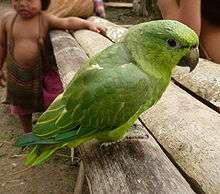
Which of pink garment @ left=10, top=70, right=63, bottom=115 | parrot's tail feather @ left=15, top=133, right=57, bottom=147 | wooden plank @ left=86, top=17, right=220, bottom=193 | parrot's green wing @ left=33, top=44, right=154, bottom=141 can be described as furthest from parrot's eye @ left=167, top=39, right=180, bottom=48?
pink garment @ left=10, top=70, right=63, bottom=115

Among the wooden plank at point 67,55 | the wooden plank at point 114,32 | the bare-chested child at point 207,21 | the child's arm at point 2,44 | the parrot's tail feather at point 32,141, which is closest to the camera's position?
the parrot's tail feather at point 32,141

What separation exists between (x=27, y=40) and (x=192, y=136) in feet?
6.51

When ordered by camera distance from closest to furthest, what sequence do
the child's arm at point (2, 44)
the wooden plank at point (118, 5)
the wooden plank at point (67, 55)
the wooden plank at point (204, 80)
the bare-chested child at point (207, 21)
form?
the wooden plank at point (204, 80)
the wooden plank at point (67, 55)
the bare-chested child at point (207, 21)
the child's arm at point (2, 44)
the wooden plank at point (118, 5)

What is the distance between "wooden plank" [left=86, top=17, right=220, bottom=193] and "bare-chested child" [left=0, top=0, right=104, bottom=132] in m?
1.54

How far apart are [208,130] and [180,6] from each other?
1.08 metres

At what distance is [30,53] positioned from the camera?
3.10 metres

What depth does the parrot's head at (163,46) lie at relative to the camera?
1.24m

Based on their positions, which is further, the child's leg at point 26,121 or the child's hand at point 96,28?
the child's leg at point 26,121

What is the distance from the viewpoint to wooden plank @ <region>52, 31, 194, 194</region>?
1129mm

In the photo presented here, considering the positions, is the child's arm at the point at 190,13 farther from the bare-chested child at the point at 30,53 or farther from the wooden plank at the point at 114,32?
the bare-chested child at the point at 30,53

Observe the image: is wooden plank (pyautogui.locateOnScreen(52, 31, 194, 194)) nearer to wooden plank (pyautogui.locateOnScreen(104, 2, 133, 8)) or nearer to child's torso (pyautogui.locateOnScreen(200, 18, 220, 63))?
child's torso (pyautogui.locateOnScreen(200, 18, 220, 63))

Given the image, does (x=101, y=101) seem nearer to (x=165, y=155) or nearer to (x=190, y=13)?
(x=165, y=155)

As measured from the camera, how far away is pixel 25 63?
10.2 ft

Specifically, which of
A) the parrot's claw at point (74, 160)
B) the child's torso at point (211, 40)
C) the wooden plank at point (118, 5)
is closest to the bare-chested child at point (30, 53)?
the parrot's claw at point (74, 160)
